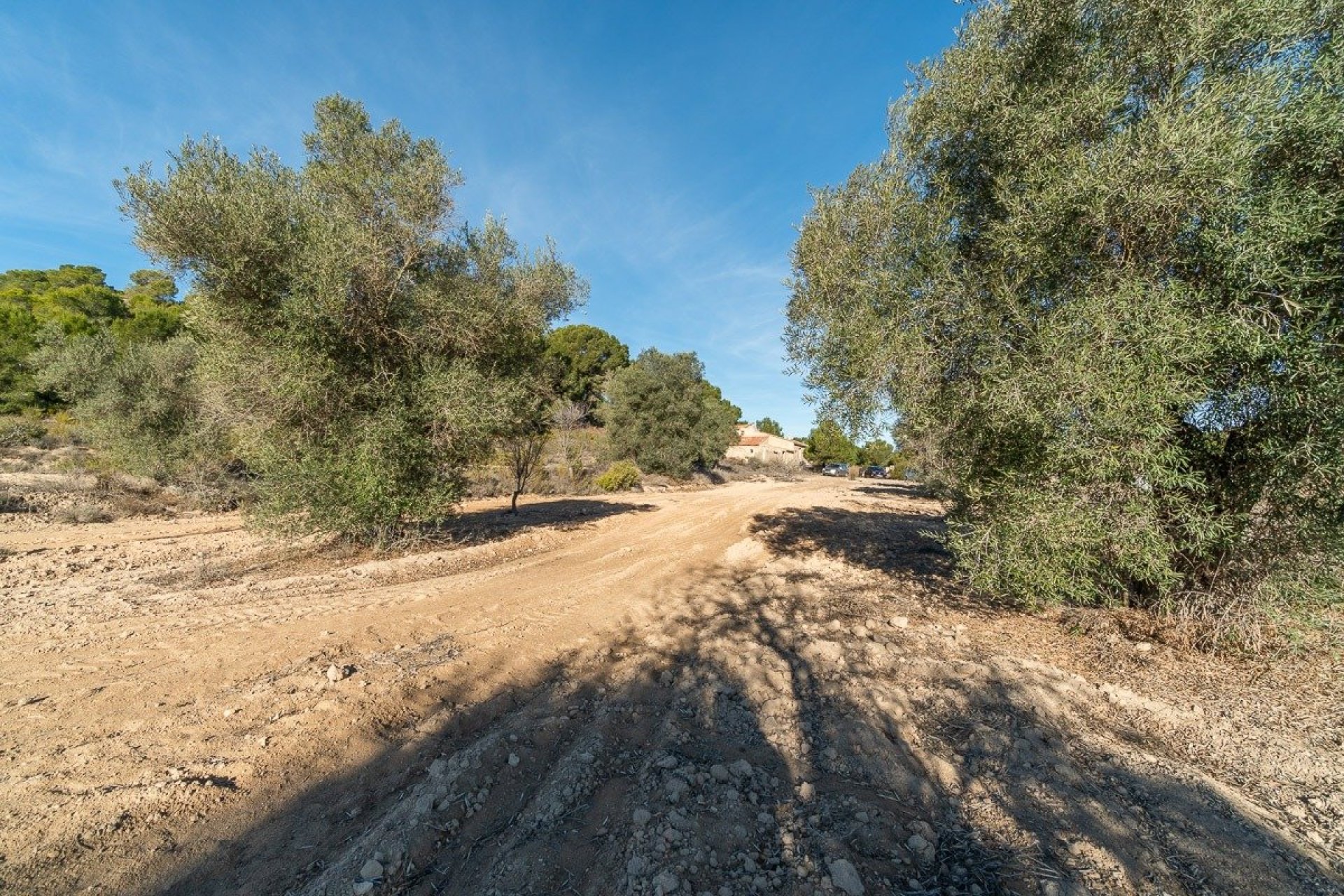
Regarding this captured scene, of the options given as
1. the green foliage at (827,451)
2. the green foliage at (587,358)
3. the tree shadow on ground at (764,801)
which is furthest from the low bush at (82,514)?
the green foliage at (827,451)


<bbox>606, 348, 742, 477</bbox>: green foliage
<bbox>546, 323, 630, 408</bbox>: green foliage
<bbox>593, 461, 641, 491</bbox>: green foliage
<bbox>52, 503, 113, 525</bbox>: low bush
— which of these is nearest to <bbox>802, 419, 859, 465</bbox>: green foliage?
<bbox>546, 323, 630, 408</bbox>: green foliage

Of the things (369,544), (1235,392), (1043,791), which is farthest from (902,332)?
(369,544)

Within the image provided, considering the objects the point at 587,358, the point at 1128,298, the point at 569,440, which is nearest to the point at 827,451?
the point at 587,358

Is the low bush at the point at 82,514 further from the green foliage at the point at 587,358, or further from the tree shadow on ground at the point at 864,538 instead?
the green foliage at the point at 587,358

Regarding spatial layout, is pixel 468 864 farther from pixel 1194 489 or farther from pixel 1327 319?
pixel 1327 319

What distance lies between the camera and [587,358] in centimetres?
4569

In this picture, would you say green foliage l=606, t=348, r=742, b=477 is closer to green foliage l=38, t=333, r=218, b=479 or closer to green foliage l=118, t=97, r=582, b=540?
green foliage l=38, t=333, r=218, b=479

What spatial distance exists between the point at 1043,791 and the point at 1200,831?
2.33 feet

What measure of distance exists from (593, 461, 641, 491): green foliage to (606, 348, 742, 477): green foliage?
16.1ft

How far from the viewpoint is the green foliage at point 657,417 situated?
101 feet

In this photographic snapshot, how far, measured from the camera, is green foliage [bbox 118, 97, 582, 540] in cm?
771

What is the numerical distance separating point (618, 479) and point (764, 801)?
21731 mm

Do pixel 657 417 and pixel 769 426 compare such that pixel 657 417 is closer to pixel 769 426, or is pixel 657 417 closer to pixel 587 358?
pixel 587 358

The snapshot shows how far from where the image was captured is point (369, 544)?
982 cm
